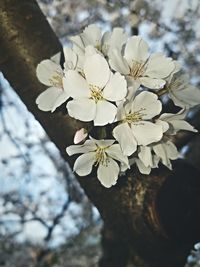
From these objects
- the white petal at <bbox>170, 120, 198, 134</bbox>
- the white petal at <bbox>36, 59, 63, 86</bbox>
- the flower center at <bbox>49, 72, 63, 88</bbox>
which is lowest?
the white petal at <bbox>170, 120, 198, 134</bbox>

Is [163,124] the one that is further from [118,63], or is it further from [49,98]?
[49,98]

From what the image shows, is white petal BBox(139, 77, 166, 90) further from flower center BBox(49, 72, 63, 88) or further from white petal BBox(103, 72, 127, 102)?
flower center BBox(49, 72, 63, 88)

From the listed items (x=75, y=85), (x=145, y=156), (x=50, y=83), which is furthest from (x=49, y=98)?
(x=145, y=156)

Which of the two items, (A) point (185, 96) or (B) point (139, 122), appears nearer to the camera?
(B) point (139, 122)

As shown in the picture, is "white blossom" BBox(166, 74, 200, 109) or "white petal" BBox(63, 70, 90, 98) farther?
"white blossom" BBox(166, 74, 200, 109)

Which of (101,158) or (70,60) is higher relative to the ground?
(70,60)

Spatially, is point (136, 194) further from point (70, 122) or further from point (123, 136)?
point (123, 136)

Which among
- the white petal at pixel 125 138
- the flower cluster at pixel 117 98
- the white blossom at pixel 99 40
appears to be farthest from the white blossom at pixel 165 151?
the white blossom at pixel 99 40

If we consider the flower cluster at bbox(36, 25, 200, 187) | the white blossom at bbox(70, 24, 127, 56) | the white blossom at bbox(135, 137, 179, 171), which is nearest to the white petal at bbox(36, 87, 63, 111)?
the flower cluster at bbox(36, 25, 200, 187)
